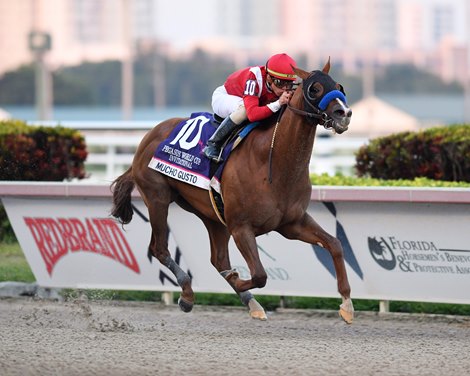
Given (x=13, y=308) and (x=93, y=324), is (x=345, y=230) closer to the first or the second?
(x=93, y=324)

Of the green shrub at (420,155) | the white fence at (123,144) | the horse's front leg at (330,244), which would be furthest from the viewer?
the white fence at (123,144)

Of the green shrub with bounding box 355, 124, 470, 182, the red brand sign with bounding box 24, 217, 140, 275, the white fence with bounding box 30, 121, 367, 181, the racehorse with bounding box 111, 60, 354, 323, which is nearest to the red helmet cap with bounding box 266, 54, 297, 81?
the racehorse with bounding box 111, 60, 354, 323

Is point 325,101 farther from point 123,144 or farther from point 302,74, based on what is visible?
point 123,144

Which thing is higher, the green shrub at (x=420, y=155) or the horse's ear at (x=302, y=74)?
the horse's ear at (x=302, y=74)

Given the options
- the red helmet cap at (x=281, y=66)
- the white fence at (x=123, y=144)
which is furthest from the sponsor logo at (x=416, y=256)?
the white fence at (x=123, y=144)

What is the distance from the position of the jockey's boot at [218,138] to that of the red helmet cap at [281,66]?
44cm

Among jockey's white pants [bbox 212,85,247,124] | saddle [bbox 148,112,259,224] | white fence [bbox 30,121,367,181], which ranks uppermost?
jockey's white pants [bbox 212,85,247,124]

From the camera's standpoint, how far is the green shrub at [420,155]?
981 cm

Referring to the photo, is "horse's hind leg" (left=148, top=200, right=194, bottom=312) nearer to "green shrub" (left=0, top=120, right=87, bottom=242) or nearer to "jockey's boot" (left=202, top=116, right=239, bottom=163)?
"jockey's boot" (left=202, top=116, right=239, bottom=163)

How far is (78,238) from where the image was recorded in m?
9.02

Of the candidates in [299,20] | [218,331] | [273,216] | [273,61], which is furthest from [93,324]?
[299,20]

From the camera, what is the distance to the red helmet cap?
7070 millimetres

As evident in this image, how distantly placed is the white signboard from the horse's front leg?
1074 millimetres

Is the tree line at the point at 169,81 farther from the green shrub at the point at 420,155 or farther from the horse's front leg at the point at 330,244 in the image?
the horse's front leg at the point at 330,244
